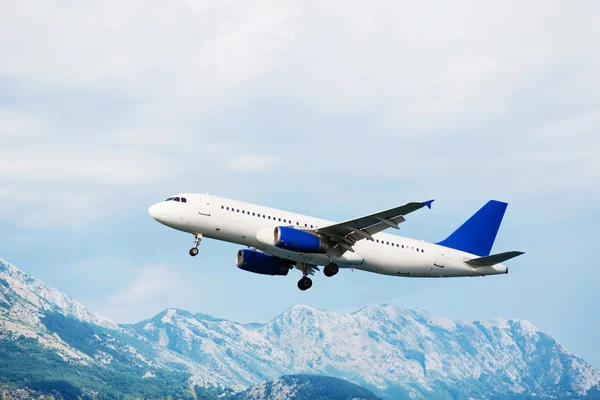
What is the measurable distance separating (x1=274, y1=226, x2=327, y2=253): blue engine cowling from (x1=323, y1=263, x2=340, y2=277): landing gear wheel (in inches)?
92.5

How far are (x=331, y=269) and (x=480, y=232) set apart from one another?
50.8 feet

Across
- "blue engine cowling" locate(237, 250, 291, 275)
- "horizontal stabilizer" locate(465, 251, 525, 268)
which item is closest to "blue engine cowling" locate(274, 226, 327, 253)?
"blue engine cowling" locate(237, 250, 291, 275)

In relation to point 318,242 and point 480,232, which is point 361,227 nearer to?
point 318,242

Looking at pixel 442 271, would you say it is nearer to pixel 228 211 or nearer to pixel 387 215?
pixel 387 215

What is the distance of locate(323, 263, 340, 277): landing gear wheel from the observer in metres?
61.8

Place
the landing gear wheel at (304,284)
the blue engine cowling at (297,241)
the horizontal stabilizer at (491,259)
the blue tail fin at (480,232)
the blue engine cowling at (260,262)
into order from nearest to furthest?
the blue engine cowling at (297,241)
the horizontal stabilizer at (491,259)
the landing gear wheel at (304,284)
the blue engine cowling at (260,262)
the blue tail fin at (480,232)

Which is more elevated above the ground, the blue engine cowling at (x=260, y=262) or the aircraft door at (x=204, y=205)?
the aircraft door at (x=204, y=205)

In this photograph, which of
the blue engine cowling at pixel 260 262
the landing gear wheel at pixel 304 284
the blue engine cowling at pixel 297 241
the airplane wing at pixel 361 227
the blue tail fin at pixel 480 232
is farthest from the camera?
the blue tail fin at pixel 480 232

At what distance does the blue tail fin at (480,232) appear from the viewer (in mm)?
68625

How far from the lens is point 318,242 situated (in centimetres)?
5938

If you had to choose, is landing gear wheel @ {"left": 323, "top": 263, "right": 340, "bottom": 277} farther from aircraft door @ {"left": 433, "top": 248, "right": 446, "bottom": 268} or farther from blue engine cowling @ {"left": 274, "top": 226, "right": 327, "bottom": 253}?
aircraft door @ {"left": 433, "top": 248, "right": 446, "bottom": 268}

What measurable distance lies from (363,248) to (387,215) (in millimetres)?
6846

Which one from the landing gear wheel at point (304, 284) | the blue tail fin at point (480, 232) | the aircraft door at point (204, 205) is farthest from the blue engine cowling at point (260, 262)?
the blue tail fin at point (480, 232)

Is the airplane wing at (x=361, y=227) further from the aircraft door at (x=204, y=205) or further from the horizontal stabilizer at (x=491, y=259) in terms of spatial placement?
the horizontal stabilizer at (x=491, y=259)
